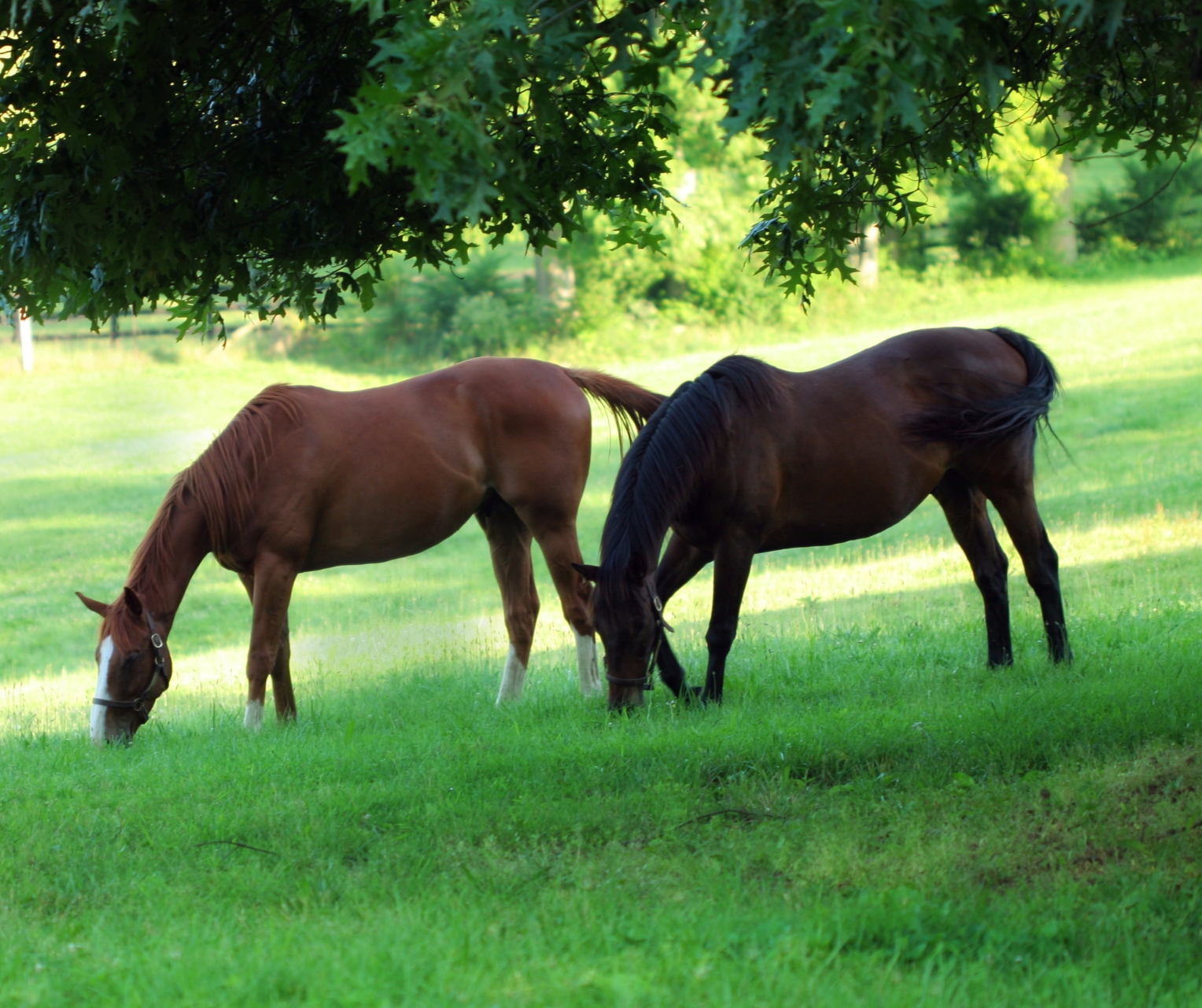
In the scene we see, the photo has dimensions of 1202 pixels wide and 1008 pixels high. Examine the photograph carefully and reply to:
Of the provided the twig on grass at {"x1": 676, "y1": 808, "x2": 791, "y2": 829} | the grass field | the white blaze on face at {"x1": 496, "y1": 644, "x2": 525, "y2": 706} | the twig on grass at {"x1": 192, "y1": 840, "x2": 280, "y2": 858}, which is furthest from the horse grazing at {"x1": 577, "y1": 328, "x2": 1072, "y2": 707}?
the twig on grass at {"x1": 192, "y1": 840, "x2": 280, "y2": 858}

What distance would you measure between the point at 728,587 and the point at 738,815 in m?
1.76

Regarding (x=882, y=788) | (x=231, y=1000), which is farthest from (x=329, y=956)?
(x=882, y=788)

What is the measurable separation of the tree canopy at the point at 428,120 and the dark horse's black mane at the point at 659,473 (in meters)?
0.79

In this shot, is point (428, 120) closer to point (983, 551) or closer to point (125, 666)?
point (125, 666)

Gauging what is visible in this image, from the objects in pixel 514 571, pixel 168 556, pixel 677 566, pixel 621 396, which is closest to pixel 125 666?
pixel 168 556

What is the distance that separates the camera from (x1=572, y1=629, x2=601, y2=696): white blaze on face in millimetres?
7895

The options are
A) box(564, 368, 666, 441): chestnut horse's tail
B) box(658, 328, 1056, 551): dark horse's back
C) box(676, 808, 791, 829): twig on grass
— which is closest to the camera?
box(676, 808, 791, 829): twig on grass

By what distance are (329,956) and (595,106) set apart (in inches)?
143

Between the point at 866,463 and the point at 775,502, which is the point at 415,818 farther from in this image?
the point at 866,463

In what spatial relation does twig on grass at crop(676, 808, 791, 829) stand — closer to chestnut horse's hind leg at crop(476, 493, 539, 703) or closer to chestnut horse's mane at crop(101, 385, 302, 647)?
chestnut horse's hind leg at crop(476, 493, 539, 703)

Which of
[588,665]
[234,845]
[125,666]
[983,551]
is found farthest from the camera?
[588,665]

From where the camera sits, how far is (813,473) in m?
6.86

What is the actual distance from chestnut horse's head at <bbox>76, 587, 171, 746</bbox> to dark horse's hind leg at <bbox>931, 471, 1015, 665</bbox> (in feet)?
15.9

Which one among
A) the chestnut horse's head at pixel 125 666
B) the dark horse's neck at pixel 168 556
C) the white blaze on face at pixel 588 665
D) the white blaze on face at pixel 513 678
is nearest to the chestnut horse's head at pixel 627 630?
the white blaze on face at pixel 588 665
